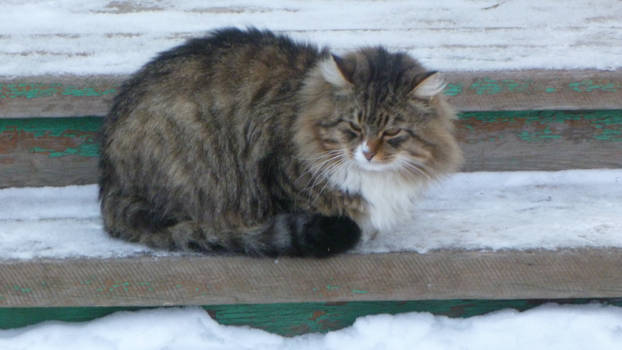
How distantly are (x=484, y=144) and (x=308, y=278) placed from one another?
→ 2.72ft

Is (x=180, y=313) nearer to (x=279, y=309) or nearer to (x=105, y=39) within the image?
(x=279, y=309)

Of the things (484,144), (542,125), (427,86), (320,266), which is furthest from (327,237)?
(542,125)

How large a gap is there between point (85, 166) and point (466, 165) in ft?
3.95

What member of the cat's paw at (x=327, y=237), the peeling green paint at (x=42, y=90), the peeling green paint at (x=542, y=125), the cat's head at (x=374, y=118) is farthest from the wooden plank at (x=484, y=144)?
the cat's paw at (x=327, y=237)

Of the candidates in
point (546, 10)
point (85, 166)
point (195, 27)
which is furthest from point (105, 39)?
point (546, 10)

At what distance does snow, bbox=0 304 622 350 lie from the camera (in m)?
1.76

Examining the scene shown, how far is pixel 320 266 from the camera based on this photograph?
173 cm

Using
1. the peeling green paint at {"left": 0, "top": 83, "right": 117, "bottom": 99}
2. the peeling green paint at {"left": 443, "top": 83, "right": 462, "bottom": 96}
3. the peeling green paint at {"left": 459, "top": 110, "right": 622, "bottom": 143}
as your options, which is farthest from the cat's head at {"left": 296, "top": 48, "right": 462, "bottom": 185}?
the peeling green paint at {"left": 0, "top": 83, "right": 117, "bottom": 99}

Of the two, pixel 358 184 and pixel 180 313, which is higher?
pixel 358 184

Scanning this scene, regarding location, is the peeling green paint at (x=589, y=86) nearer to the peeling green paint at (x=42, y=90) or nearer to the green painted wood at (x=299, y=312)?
the green painted wood at (x=299, y=312)

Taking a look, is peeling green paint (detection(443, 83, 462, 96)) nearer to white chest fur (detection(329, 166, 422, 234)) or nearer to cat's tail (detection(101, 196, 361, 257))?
white chest fur (detection(329, 166, 422, 234))

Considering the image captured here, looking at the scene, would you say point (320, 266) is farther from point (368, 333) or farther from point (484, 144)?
point (484, 144)

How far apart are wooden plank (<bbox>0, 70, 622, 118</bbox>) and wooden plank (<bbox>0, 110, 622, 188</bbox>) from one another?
0.09 m

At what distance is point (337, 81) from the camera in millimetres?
1722
